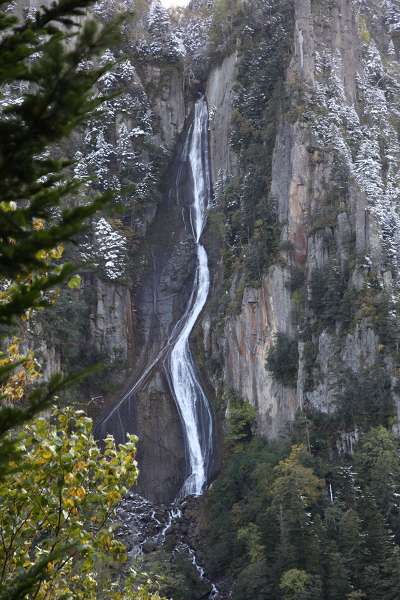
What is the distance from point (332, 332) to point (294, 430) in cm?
575

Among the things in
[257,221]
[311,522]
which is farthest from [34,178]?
[257,221]

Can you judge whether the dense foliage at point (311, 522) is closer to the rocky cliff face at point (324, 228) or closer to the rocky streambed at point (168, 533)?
the rocky streambed at point (168, 533)

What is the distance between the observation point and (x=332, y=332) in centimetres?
3005

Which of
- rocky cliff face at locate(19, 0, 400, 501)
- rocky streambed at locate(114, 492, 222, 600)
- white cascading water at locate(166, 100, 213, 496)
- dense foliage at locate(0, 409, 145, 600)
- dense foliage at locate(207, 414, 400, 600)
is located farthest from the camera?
white cascading water at locate(166, 100, 213, 496)

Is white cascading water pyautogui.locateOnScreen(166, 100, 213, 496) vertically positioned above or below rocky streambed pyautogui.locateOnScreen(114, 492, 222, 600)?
above

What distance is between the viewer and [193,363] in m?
39.8

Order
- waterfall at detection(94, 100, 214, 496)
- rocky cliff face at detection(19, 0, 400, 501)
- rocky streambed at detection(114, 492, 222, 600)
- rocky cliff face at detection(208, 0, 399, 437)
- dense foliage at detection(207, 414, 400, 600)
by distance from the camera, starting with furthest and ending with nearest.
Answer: waterfall at detection(94, 100, 214, 496), rocky cliff face at detection(19, 0, 400, 501), rocky cliff face at detection(208, 0, 399, 437), rocky streambed at detection(114, 492, 222, 600), dense foliage at detection(207, 414, 400, 600)

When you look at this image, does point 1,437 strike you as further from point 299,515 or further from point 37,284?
point 299,515

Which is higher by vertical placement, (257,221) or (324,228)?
(257,221)

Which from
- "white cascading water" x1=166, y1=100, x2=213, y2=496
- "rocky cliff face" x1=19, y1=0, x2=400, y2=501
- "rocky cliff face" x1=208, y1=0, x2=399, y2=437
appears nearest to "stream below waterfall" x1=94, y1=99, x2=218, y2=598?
"white cascading water" x1=166, y1=100, x2=213, y2=496

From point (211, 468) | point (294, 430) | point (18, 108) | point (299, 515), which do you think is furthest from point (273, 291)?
point (18, 108)

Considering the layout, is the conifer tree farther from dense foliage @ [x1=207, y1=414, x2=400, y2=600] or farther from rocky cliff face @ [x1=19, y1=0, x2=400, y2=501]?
rocky cliff face @ [x1=19, y1=0, x2=400, y2=501]

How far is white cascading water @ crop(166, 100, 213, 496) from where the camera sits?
1384 inches

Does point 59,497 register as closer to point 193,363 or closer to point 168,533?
point 168,533
